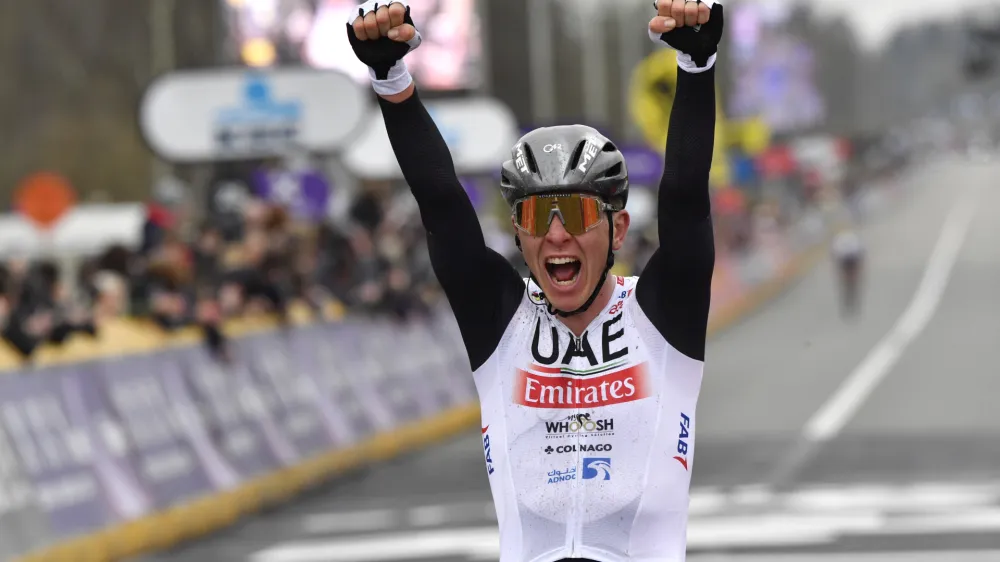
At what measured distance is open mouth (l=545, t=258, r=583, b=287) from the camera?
16.1 feet

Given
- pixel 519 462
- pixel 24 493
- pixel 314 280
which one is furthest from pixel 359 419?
pixel 519 462

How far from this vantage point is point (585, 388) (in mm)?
5090

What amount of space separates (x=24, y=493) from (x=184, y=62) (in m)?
59.4

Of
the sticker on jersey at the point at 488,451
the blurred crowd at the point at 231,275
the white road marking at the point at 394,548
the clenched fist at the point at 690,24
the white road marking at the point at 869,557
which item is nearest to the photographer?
the clenched fist at the point at 690,24

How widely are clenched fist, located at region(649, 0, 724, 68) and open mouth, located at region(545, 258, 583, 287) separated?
54 centimetres

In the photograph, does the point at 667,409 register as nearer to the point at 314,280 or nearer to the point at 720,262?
the point at 314,280

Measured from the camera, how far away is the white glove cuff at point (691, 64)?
4.88 m

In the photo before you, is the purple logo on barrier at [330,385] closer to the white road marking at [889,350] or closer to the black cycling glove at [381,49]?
the white road marking at [889,350]

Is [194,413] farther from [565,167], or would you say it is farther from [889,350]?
[889,350]

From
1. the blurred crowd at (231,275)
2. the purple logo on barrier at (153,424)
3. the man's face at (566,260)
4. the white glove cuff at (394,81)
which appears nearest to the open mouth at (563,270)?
the man's face at (566,260)

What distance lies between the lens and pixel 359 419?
19609mm

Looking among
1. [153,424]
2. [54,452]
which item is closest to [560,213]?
[54,452]

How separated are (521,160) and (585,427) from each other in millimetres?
641

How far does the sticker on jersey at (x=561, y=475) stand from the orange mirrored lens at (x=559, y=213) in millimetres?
564
